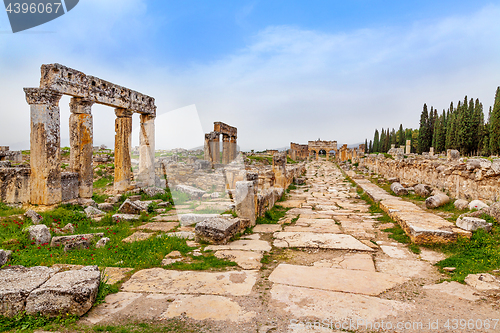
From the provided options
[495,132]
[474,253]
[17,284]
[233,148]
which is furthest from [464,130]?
[17,284]

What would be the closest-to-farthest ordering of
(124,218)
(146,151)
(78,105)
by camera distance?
1. (124,218)
2. (78,105)
3. (146,151)

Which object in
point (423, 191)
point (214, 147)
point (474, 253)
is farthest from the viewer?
point (214, 147)

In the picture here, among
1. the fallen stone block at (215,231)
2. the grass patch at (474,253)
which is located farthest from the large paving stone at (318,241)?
the grass patch at (474,253)

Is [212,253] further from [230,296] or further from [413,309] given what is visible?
[413,309]

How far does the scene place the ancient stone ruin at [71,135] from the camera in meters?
8.22

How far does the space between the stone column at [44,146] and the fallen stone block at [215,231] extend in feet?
19.7

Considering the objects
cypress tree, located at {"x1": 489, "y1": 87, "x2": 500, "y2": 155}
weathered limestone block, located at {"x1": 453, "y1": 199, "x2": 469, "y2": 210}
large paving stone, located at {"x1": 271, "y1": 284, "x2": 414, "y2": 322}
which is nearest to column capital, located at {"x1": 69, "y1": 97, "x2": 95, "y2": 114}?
large paving stone, located at {"x1": 271, "y1": 284, "x2": 414, "y2": 322}

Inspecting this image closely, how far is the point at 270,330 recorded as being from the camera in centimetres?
236

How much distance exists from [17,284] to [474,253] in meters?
5.94

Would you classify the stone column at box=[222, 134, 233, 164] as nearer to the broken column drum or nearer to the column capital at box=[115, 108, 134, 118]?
the broken column drum

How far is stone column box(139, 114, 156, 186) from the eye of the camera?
1329cm

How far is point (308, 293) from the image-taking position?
3055 mm

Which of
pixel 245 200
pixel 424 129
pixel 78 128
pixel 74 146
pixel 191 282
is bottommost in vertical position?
pixel 191 282

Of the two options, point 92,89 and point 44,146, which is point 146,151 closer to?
point 92,89
